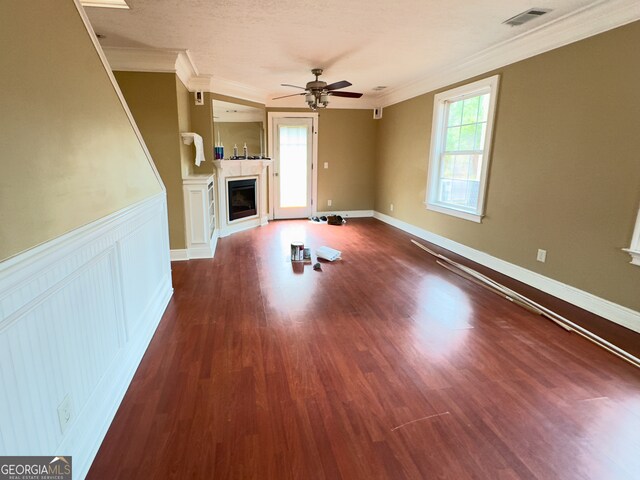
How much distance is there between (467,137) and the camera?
4699mm

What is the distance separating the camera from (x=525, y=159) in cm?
367

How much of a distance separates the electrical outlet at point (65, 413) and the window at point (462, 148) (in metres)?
4.33

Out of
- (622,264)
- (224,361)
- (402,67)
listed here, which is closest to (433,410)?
(224,361)

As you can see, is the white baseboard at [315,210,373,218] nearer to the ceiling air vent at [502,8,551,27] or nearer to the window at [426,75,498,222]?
the window at [426,75,498,222]

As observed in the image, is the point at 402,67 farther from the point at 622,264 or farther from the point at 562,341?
the point at 562,341

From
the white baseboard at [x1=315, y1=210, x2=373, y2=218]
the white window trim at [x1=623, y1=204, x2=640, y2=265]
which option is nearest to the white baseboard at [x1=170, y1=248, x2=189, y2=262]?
the white baseboard at [x1=315, y1=210, x2=373, y2=218]

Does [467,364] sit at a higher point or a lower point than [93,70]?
lower

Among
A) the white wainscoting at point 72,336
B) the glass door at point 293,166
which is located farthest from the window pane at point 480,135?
the white wainscoting at point 72,336

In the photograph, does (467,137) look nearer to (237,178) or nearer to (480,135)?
(480,135)

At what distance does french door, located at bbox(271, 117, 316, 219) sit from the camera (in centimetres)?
701

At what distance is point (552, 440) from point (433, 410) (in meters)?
0.54

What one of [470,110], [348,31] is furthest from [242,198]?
[470,110]

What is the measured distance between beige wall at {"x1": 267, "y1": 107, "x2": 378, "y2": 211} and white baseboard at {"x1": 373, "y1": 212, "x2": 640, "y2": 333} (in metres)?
2.70

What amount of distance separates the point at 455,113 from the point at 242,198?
379 cm
